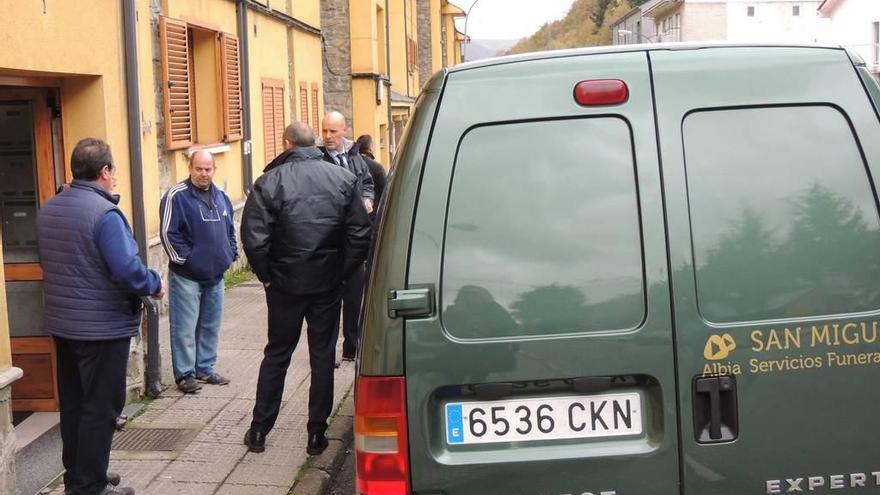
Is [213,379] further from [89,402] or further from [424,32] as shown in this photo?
[424,32]

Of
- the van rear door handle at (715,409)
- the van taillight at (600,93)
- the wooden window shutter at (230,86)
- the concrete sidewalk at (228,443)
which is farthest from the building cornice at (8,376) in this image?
the wooden window shutter at (230,86)

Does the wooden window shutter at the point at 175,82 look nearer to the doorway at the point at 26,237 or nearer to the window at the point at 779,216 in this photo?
the doorway at the point at 26,237

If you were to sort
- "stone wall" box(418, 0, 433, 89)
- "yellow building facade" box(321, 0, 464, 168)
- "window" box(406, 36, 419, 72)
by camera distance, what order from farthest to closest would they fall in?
"stone wall" box(418, 0, 433, 89), "window" box(406, 36, 419, 72), "yellow building facade" box(321, 0, 464, 168)

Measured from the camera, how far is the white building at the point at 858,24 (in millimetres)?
47906

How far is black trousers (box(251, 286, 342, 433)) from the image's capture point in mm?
5566

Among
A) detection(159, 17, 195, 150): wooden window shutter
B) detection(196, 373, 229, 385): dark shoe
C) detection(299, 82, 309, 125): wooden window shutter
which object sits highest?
detection(299, 82, 309, 125): wooden window shutter

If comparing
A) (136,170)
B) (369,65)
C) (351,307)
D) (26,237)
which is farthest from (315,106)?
(26,237)

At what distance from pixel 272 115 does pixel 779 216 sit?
41.5ft

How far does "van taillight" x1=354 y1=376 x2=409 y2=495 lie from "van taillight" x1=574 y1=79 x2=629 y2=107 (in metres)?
0.97

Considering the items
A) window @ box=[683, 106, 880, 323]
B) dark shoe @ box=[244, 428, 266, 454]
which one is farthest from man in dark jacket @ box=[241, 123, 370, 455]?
window @ box=[683, 106, 880, 323]

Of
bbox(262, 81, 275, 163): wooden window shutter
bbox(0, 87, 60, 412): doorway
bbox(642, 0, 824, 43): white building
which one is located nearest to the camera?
bbox(0, 87, 60, 412): doorway

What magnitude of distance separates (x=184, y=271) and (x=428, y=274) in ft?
14.8

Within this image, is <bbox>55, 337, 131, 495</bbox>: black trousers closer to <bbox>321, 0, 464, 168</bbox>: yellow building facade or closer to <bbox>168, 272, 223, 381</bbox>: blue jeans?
<bbox>168, 272, 223, 381</bbox>: blue jeans

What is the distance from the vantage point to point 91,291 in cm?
470
